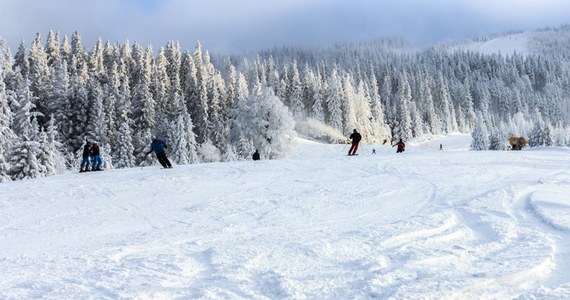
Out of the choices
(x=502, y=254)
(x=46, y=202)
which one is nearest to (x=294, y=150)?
(x=46, y=202)

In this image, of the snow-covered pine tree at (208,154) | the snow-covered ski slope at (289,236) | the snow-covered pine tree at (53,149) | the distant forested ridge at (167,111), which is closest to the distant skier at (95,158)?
the snow-covered ski slope at (289,236)

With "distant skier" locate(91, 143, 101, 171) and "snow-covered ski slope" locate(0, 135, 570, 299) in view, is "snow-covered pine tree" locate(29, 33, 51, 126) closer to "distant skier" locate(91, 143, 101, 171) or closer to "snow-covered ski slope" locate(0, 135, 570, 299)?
"distant skier" locate(91, 143, 101, 171)

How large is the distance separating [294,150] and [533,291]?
47400 mm

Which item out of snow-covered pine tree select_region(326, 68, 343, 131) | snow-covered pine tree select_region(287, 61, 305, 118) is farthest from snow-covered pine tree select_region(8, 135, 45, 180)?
snow-covered pine tree select_region(287, 61, 305, 118)

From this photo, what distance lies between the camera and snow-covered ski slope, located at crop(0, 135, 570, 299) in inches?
252

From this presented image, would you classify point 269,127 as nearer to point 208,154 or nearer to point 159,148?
point 208,154

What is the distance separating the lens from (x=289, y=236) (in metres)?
9.44

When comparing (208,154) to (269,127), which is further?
(208,154)

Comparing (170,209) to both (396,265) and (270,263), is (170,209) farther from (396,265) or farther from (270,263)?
(396,265)

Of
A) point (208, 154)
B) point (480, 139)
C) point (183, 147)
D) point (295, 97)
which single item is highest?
point (295, 97)

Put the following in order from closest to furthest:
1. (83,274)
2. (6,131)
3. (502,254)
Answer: (83,274)
(502,254)
(6,131)

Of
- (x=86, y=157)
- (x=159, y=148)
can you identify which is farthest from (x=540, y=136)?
(x=86, y=157)

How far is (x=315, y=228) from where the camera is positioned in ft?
33.6

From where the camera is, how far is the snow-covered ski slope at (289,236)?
21.0 ft
